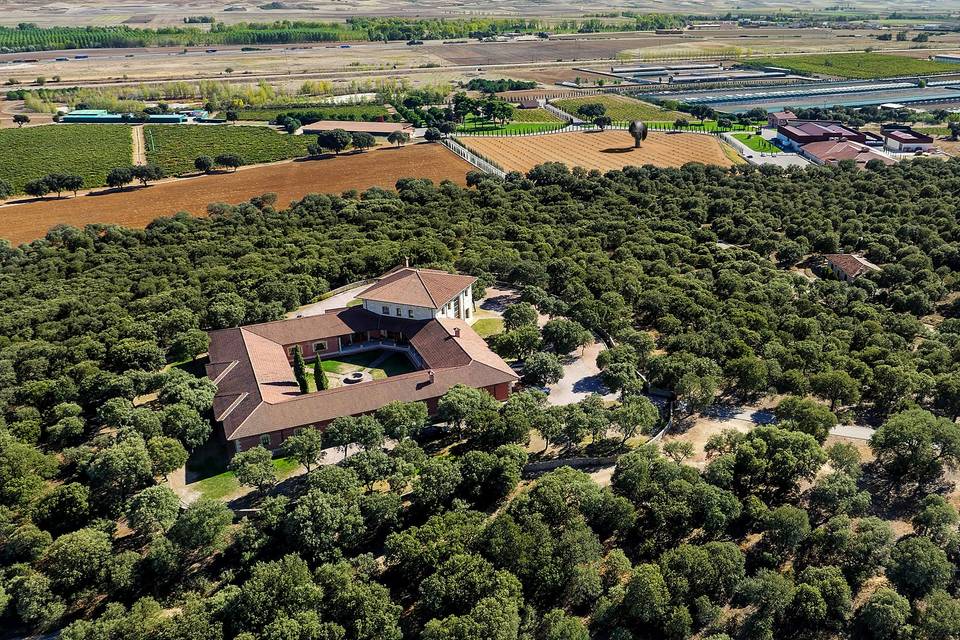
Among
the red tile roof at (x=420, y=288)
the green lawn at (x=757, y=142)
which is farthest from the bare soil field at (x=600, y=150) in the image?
the red tile roof at (x=420, y=288)

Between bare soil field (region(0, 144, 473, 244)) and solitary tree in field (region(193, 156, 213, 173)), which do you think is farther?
solitary tree in field (region(193, 156, 213, 173))

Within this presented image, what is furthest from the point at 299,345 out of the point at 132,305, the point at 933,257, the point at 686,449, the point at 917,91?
the point at 917,91

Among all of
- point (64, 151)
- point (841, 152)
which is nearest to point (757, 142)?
point (841, 152)

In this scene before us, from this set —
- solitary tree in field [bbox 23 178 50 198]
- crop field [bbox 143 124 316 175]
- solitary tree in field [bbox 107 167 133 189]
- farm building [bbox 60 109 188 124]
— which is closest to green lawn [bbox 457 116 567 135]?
crop field [bbox 143 124 316 175]

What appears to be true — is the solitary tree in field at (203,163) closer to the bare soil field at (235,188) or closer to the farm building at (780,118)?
the bare soil field at (235,188)

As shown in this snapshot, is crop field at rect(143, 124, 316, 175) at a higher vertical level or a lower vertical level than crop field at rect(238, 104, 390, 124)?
lower

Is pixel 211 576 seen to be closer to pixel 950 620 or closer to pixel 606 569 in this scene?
pixel 606 569

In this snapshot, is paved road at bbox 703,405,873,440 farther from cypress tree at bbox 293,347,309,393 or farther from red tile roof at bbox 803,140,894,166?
red tile roof at bbox 803,140,894,166
